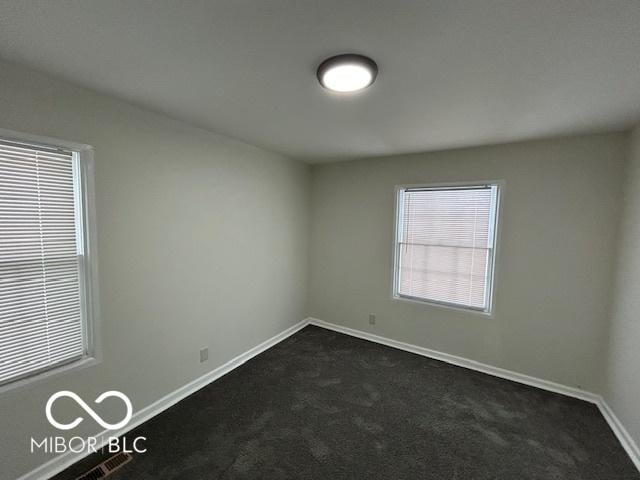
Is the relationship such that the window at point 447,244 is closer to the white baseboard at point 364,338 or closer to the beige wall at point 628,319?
the white baseboard at point 364,338

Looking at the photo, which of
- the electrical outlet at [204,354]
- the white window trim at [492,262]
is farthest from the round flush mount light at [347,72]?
the electrical outlet at [204,354]

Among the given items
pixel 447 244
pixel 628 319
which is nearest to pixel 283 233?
pixel 447 244

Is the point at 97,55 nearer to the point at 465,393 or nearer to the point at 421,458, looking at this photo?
the point at 421,458

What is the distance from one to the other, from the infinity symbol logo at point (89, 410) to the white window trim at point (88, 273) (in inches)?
5.9

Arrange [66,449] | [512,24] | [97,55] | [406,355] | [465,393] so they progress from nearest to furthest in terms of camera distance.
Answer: [512,24], [97,55], [66,449], [465,393], [406,355]

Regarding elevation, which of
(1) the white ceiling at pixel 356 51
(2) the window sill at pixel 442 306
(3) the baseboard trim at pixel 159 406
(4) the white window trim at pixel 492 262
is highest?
(1) the white ceiling at pixel 356 51

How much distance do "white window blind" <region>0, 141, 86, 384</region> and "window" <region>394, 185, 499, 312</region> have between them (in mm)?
3059

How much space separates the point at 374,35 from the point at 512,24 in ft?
1.77

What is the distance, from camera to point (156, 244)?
84.4 inches

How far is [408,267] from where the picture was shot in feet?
11.0

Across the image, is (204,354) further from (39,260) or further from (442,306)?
(442,306)

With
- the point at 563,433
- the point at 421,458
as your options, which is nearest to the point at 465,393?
the point at 563,433

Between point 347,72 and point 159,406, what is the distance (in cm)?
280

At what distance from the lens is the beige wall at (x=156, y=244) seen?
5.14 ft
